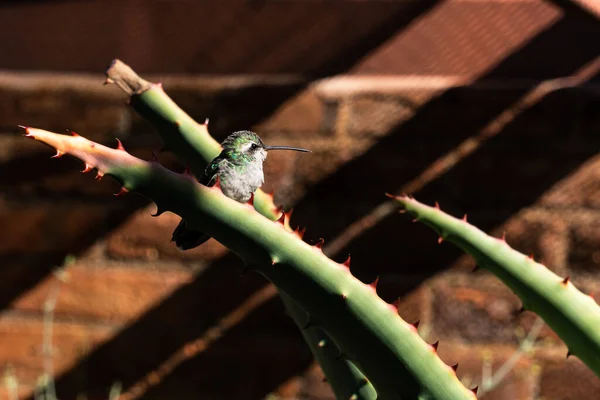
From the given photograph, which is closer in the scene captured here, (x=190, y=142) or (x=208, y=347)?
(x=190, y=142)

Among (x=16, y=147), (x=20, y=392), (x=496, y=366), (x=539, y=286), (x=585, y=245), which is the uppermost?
(x=16, y=147)

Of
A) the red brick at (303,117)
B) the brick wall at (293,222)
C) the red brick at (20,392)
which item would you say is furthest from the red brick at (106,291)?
the red brick at (303,117)

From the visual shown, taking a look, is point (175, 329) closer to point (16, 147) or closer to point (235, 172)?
point (16, 147)

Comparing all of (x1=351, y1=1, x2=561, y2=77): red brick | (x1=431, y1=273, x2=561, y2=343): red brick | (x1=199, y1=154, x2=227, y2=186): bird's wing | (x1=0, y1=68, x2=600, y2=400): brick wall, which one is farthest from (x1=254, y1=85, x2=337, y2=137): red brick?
(x1=199, y1=154, x2=227, y2=186): bird's wing

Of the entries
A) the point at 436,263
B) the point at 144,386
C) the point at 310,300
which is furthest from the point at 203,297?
the point at 310,300

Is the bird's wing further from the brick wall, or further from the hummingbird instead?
the brick wall

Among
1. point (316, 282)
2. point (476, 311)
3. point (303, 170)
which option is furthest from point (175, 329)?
point (316, 282)

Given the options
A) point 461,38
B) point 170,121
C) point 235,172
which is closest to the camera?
point 170,121
